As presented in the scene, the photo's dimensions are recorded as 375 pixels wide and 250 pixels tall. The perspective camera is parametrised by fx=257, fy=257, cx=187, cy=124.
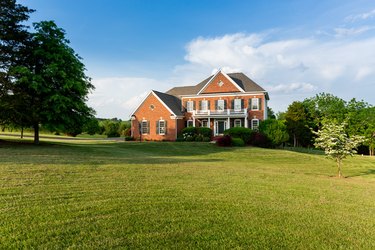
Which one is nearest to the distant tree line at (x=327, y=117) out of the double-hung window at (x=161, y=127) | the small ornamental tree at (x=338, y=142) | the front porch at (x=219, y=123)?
the front porch at (x=219, y=123)

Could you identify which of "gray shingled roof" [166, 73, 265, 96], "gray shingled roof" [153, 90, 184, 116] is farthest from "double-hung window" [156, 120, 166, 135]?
"gray shingled roof" [166, 73, 265, 96]

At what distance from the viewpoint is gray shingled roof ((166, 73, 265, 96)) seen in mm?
33119

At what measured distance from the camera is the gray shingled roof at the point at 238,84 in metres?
33.1

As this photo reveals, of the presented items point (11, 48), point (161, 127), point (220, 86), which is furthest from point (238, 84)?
point (11, 48)

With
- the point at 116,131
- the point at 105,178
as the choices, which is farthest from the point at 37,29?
the point at 116,131

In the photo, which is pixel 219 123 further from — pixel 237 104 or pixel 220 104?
pixel 237 104

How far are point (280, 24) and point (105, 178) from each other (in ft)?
59.4

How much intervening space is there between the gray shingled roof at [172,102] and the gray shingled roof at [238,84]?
2007 millimetres

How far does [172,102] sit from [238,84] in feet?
31.0

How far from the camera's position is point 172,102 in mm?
36469

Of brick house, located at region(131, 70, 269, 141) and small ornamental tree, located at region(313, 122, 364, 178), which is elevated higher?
brick house, located at region(131, 70, 269, 141)

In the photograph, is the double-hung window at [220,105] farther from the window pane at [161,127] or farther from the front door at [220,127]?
the window pane at [161,127]

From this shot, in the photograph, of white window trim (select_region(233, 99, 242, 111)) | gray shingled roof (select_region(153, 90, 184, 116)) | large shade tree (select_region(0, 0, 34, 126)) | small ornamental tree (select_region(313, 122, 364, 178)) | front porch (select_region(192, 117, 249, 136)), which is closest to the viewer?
small ornamental tree (select_region(313, 122, 364, 178))

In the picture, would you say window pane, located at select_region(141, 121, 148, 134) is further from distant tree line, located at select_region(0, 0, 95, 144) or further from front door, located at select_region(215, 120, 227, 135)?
distant tree line, located at select_region(0, 0, 95, 144)
